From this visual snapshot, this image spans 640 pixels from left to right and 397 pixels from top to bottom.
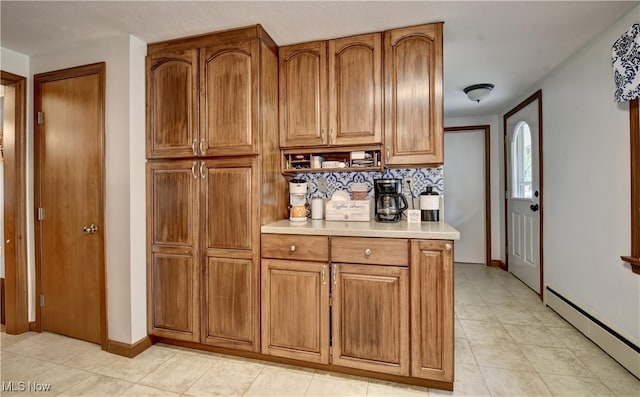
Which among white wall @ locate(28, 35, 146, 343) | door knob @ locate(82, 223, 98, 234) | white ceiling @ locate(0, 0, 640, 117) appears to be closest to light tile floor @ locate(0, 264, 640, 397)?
white wall @ locate(28, 35, 146, 343)

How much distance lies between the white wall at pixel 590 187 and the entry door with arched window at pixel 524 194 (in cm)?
28

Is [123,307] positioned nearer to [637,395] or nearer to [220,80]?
[220,80]

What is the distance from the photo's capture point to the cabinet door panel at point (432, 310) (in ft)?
5.71

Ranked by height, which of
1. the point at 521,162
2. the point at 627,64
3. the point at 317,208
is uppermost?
the point at 627,64

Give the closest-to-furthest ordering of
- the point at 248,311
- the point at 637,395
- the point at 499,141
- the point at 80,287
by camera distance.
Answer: the point at 637,395 < the point at 248,311 < the point at 80,287 < the point at 499,141

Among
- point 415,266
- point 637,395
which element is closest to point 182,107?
point 415,266

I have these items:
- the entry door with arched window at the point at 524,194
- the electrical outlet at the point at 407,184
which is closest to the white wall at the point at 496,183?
the entry door with arched window at the point at 524,194

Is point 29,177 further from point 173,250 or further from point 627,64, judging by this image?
point 627,64

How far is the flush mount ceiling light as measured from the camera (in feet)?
10.7

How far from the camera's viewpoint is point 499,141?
448 cm

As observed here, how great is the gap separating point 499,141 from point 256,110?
390 cm

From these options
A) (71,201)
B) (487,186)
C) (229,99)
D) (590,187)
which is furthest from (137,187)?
(487,186)

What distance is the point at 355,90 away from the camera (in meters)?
2.21

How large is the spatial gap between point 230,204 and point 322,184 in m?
0.82
